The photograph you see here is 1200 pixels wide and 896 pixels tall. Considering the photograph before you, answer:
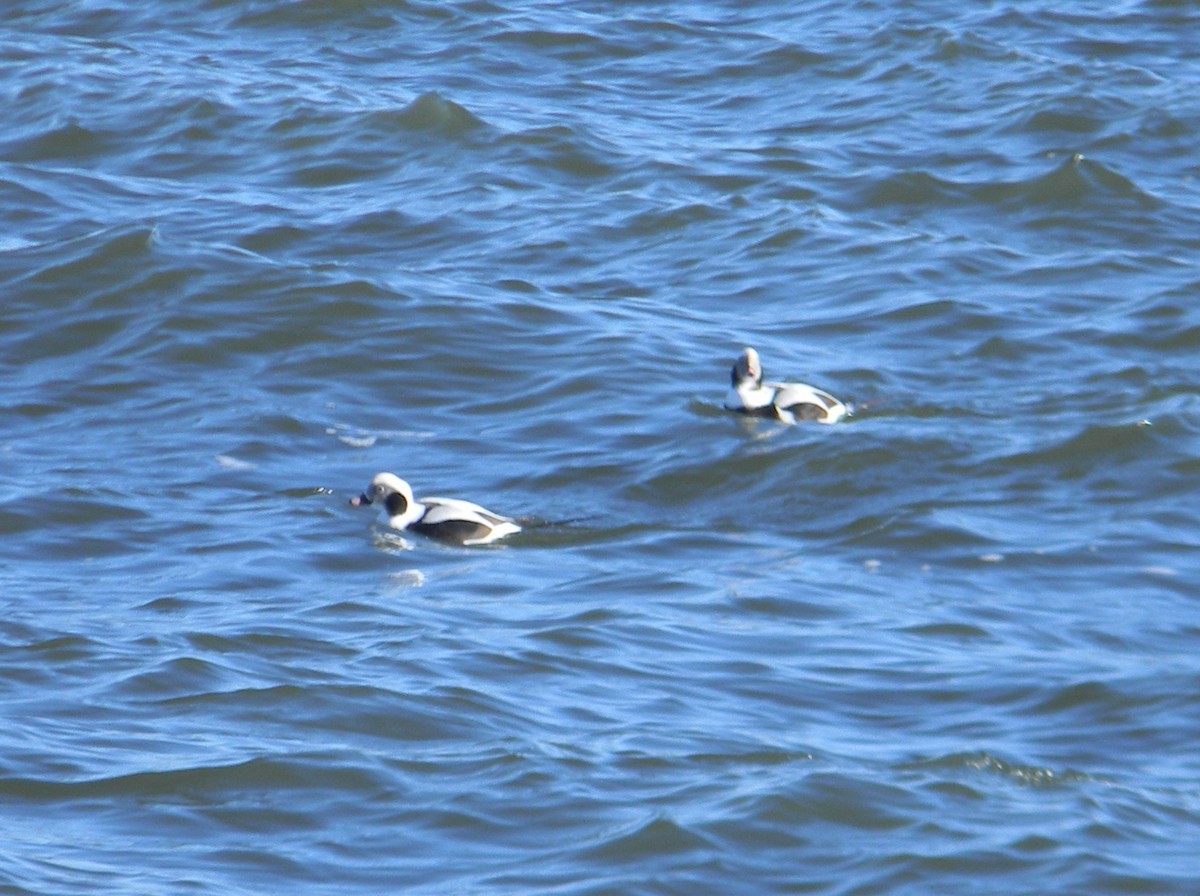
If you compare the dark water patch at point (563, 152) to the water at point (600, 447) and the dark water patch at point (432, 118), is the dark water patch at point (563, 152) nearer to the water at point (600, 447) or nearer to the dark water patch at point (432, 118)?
the water at point (600, 447)

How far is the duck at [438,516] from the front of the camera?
11391 mm

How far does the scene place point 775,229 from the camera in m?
16.4

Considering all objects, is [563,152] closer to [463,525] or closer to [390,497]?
[390,497]

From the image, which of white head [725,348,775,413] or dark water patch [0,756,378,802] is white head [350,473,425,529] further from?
dark water patch [0,756,378,802]

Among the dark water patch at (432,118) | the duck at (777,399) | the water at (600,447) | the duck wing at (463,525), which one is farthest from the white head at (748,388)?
the dark water patch at (432,118)

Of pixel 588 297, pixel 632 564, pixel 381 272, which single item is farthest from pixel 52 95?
pixel 632 564

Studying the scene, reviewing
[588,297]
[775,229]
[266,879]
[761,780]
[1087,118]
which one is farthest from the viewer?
[1087,118]

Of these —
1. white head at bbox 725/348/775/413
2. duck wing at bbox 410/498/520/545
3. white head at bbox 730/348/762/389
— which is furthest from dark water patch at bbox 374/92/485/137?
duck wing at bbox 410/498/520/545

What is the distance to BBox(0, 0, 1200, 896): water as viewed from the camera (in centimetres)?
771

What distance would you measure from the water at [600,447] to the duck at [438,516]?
106mm

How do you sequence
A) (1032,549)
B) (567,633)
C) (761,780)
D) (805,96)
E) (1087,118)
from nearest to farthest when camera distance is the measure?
(761,780)
(567,633)
(1032,549)
(1087,118)
(805,96)

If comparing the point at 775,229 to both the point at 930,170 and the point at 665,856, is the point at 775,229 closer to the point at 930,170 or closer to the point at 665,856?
the point at 930,170

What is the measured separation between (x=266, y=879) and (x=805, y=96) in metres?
13.6

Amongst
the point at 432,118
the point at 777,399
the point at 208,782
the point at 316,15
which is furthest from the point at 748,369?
the point at 316,15
